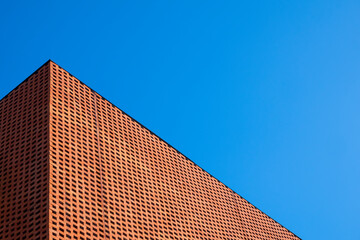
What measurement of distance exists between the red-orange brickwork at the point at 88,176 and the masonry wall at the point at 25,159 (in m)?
0.15

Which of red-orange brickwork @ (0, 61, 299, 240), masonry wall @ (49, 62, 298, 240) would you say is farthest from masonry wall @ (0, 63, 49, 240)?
masonry wall @ (49, 62, 298, 240)

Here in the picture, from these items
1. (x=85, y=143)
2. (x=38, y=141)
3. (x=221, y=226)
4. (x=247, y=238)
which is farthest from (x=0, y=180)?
(x=247, y=238)

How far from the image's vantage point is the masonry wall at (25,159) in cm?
7081

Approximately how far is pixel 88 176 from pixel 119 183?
6733 mm

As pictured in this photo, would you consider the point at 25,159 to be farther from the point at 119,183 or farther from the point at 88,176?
the point at 119,183

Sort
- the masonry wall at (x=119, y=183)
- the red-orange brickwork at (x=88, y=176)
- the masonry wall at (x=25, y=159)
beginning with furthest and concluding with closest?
the masonry wall at (x=119, y=183) → the red-orange brickwork at (x=88, y=176) → the masonry wall at (x=25, y=159)

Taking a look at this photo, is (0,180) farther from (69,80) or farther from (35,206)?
(69,80)

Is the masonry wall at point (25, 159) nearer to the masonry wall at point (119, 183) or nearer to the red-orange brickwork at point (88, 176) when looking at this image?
the red-orange brickwork at point (88, 176)

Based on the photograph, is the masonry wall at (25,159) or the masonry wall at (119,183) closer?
the masonry wall at (25,159)

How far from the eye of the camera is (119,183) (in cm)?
8581

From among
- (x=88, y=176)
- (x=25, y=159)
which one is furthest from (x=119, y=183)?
(x=25, y=159)

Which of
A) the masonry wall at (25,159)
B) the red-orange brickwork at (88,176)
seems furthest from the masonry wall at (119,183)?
the masonry wall at (25,159)

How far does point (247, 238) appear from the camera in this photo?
110 m

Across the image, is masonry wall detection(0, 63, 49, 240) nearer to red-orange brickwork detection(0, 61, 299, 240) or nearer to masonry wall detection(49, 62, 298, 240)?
red-orange brickwork detection(0, 61, 299, 240)
